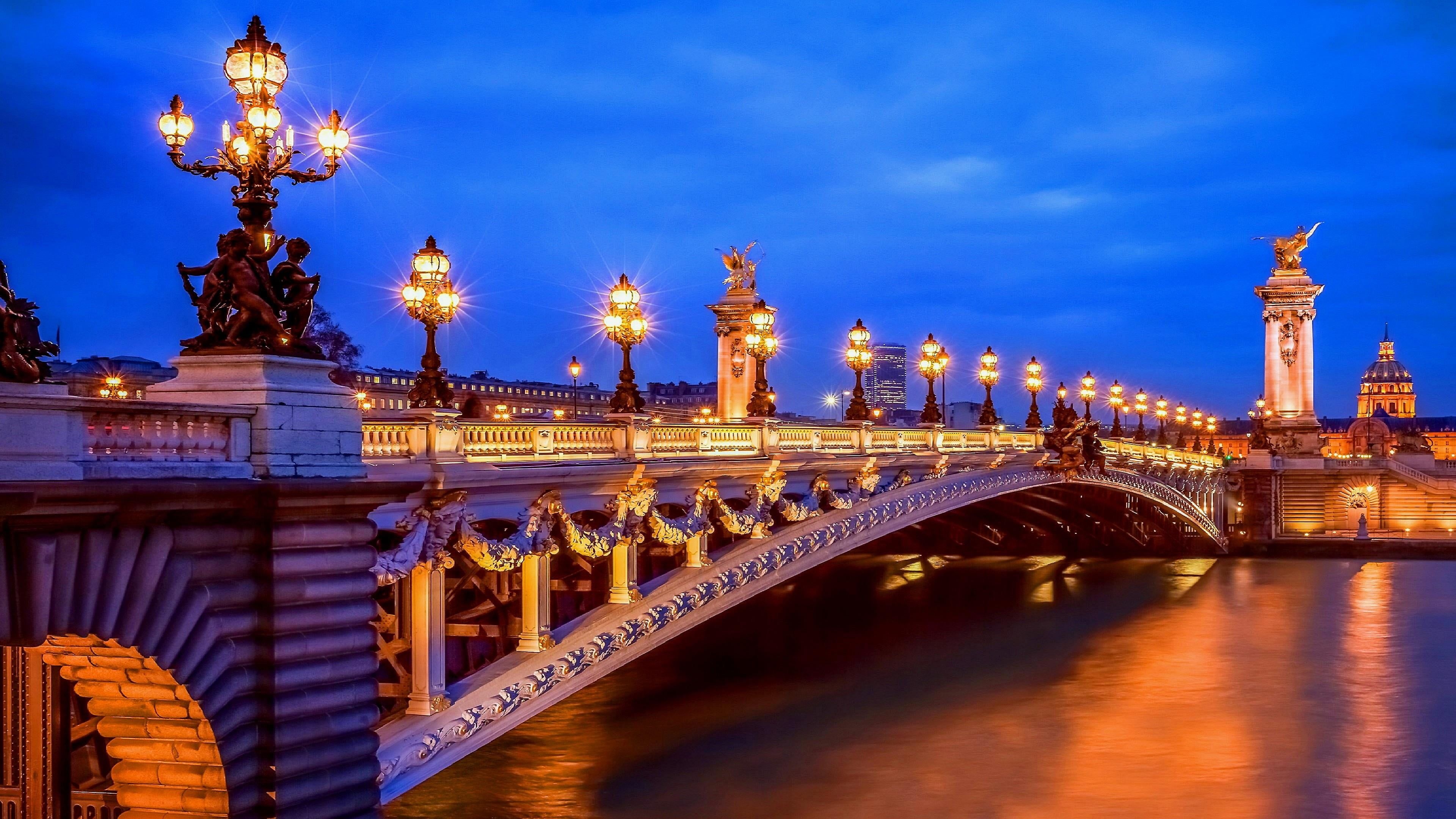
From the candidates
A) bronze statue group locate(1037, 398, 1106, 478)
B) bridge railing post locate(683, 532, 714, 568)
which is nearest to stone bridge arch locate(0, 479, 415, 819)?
bridge railing post locate(683, 532, 714, 568)

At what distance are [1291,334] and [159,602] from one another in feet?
256

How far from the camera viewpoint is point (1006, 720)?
29.6m

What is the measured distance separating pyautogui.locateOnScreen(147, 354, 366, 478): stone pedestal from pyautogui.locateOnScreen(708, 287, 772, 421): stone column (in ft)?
125

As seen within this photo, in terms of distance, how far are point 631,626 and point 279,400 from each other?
1056 cm

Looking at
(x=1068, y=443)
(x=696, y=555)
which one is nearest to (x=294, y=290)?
(x=696, y=555)

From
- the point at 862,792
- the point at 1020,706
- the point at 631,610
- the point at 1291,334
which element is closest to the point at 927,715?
the point at 1020,706

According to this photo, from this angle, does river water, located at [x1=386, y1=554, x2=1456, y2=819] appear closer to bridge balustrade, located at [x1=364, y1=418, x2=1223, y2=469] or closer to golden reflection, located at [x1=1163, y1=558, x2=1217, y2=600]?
golden reflection, located at [x1=1163, y1=558, x2=1217, y2=600]

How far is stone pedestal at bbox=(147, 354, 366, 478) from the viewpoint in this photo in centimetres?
1278

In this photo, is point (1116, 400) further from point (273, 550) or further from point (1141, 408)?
point (273, 550)

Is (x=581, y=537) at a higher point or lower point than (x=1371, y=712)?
higher

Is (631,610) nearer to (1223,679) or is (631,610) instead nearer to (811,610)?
(1223,679)

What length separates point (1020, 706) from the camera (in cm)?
3108

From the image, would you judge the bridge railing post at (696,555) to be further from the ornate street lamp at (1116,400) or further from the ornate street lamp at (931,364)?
the ornate street lamp at (1116,400)

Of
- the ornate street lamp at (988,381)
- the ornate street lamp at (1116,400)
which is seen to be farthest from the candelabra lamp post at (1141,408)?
the ornate street lamp at (988,381)
